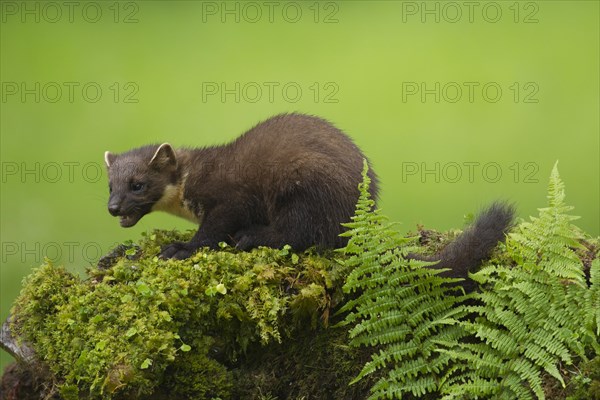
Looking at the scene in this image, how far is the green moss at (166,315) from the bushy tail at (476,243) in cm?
86

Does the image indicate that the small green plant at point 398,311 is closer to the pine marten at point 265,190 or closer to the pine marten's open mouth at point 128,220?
the pine marten at point 265,190

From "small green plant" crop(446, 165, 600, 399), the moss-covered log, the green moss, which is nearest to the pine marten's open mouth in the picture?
the green moss

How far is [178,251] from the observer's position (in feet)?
23.6

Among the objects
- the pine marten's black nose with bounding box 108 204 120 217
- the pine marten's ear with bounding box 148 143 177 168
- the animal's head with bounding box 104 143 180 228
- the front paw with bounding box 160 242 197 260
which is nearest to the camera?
the front paw with bounding box 160 242 197 260

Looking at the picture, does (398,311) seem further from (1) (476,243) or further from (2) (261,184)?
(2) (261,184)

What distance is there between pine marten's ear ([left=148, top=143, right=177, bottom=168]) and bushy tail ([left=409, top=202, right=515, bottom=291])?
10.1 feet

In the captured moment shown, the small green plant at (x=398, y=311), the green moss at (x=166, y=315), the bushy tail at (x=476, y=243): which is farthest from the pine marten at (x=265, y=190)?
the green moss at (x=166, y=315)

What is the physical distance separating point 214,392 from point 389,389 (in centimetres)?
128

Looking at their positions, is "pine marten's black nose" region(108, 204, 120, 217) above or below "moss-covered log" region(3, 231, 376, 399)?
above

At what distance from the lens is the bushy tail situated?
623cm

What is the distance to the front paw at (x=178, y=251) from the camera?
7104 mm

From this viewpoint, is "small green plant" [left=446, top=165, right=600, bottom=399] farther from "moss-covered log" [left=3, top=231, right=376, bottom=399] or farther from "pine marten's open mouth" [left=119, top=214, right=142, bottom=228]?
"pine marten's open mouth" [left=119, top=214, right=142, bottom=228]

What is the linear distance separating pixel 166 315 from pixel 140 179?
2.53m

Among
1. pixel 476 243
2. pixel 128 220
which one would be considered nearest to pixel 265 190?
pixel 128 220
